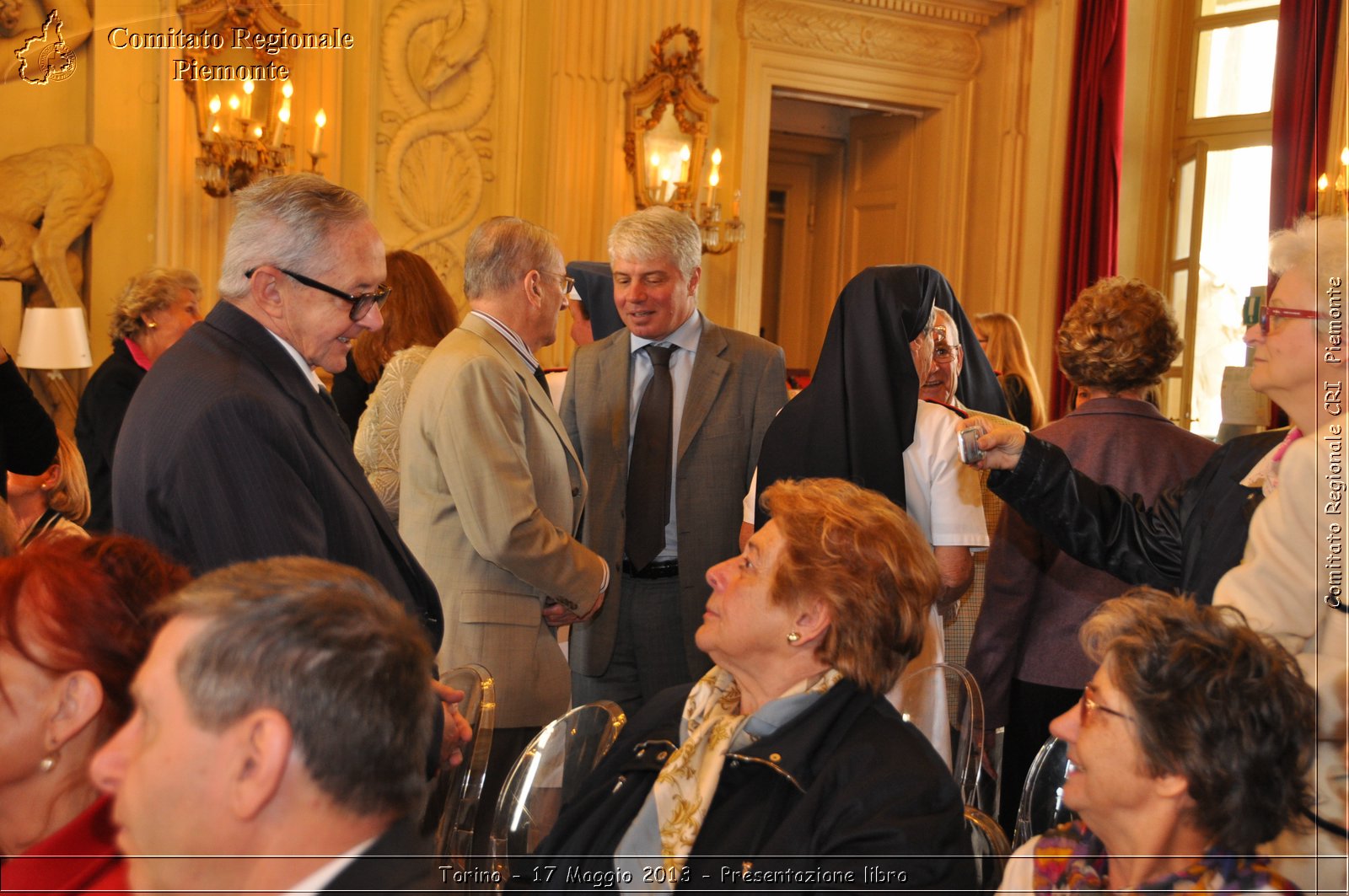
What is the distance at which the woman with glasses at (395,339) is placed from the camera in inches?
136

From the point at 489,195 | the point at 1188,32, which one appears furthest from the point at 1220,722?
the point at 1188,32

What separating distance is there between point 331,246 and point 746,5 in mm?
6039

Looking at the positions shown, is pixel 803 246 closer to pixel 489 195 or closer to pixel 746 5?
pixel 746 5

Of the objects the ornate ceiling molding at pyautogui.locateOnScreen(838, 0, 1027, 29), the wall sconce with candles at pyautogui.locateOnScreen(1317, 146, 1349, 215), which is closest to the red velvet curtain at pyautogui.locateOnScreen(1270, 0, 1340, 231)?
the wall sconce with candles at pyautogui.locateOnScreen(1317, 146, 1349, 215)

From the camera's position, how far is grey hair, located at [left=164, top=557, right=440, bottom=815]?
1237 mm

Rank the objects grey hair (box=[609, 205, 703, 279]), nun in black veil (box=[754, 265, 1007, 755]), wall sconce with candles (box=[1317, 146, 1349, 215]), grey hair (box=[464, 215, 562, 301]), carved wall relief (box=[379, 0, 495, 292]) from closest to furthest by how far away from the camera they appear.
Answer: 1. nun in black veil (box=[754, 265, 1007, 755])
2. grey hair (box=[464, 215, 562, 301])
3. grey hair (box=[609, 205, 703, 279])
4. wall sconce with candles (box=[1317, 146, 1349, 215])
5. carved wall relief (box=[379, 0, 495, 292])

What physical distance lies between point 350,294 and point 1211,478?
5.47 feet

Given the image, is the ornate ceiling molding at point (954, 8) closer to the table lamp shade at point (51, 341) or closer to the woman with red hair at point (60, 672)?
the table lamp shade at point (51, 341)

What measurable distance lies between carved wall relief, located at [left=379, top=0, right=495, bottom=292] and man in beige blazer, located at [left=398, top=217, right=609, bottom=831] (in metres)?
3.76

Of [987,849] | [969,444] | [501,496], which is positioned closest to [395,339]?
[501,496]

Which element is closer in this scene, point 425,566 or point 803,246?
point 425,566

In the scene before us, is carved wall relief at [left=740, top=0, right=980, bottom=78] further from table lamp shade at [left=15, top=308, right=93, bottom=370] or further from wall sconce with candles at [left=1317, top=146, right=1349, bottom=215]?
table lamp shade at [left=15, top=308, right=93, bottom=370]

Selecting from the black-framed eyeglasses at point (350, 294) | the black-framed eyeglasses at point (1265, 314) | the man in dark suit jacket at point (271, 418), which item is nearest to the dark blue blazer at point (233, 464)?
the man in dark suit jacket at point (271, 418)

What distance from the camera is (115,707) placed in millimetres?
1578
